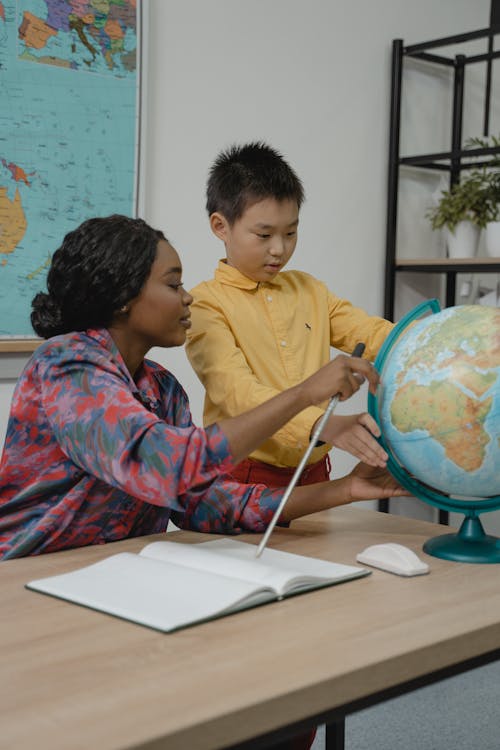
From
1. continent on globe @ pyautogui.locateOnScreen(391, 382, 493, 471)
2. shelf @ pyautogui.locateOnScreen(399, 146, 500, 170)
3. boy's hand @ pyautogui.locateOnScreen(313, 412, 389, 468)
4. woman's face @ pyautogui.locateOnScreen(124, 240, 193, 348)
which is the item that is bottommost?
boy's hand @ pyautogui.locateOnScreen(313, 412, 389, 468)

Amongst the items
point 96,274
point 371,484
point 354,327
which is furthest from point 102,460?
point 354,327

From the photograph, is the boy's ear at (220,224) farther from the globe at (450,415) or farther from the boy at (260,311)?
the globe at (450,415)

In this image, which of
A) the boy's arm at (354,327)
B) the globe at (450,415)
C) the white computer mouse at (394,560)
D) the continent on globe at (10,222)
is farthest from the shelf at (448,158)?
the white computer mouse at (394,560)

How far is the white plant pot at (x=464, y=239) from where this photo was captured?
131 inches

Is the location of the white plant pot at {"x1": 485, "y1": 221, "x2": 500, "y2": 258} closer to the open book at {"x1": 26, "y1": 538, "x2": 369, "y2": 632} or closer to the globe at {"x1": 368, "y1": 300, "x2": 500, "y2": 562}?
the globe at {"x1": 368, "y1": 300, "x2": 500, "y2": 562}

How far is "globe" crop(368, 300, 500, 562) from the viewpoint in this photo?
132cm

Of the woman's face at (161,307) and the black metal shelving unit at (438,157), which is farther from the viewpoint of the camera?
the black metal shelving unit at (438,157)

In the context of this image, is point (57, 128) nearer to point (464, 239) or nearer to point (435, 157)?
point (435, 157)

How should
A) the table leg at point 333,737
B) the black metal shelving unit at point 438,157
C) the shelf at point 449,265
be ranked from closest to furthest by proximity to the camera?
the table leg at point 333,737 < the shelf at point 449,265 < the black metal shelving unit at point 438,157

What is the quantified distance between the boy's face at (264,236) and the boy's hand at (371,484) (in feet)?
1.62

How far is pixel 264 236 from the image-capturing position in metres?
1.83

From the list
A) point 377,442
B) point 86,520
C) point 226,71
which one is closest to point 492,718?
point 377,442

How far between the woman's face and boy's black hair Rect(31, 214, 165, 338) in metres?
0.02

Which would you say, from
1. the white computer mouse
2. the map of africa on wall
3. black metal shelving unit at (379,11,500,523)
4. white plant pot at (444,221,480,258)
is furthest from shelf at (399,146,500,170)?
the white computer mouse
